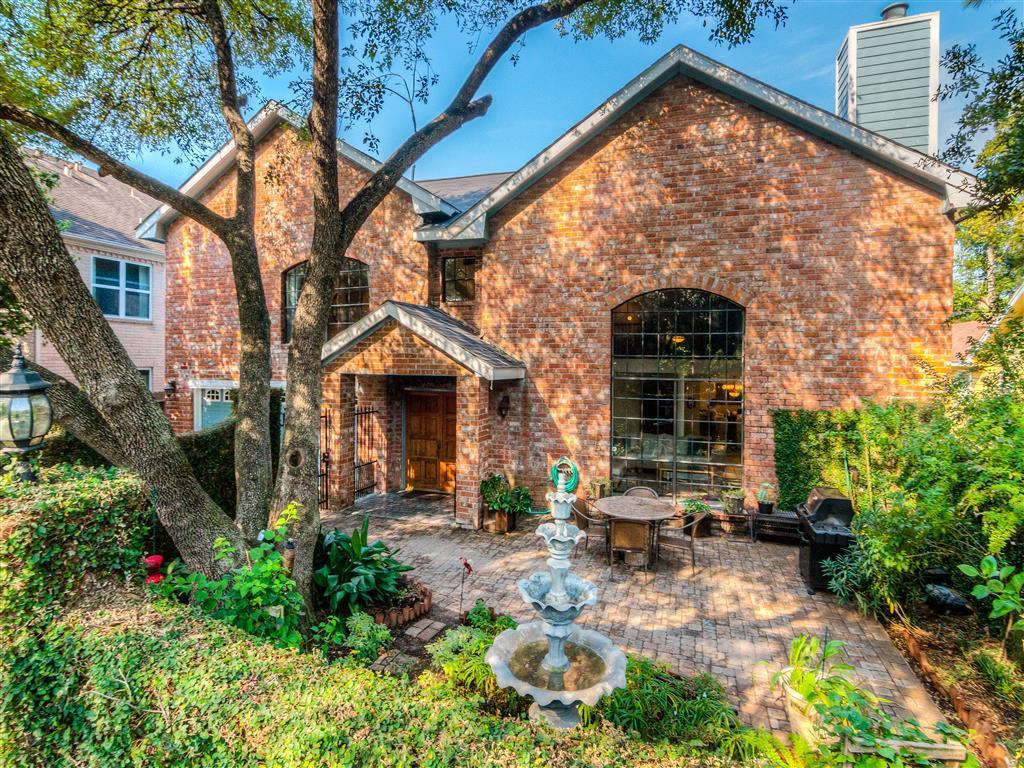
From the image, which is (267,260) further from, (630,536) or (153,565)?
(630,536)

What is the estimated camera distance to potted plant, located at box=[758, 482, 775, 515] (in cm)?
911

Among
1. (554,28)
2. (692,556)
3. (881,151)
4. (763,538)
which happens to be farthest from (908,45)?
(692,556)

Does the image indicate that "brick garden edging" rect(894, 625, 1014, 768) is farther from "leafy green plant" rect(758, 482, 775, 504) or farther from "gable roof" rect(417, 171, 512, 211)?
"gable roof" rect(417, 171, 512, 211)

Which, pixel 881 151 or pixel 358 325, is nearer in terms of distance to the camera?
pixel 881 151

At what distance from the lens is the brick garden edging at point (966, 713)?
356cm

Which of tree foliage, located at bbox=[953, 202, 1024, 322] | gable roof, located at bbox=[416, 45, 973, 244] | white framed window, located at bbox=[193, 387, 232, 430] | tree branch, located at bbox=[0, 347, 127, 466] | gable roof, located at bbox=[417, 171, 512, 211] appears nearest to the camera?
tree branch, located at bbox=[0, 347, 127, 466]

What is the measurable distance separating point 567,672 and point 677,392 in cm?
722

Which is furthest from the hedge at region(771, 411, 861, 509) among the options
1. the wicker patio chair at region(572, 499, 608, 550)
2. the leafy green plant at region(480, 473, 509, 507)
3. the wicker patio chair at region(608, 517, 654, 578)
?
the leafy green plant at region(480, 473, 509, 507)

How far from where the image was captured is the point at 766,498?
922cm

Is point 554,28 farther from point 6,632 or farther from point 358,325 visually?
point 6,632

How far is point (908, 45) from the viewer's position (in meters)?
21.4

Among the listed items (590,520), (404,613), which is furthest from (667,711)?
(590,520)

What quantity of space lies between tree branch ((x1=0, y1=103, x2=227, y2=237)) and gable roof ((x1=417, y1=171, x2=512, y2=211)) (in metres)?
7.33

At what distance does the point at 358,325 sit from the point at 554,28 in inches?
248
